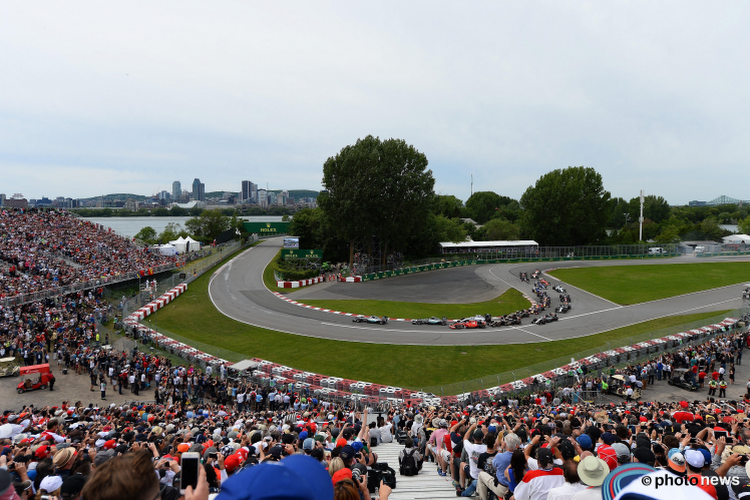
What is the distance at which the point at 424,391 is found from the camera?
2061 centimetres

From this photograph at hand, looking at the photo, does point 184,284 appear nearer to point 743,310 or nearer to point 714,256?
point 743,310

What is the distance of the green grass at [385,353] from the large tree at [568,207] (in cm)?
4979

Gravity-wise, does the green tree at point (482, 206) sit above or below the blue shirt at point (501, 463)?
above

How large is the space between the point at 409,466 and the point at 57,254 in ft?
154

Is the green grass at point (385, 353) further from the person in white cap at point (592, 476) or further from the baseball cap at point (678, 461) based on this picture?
the person in white cap at point (592, 476)

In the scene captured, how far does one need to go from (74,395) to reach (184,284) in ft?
85.4

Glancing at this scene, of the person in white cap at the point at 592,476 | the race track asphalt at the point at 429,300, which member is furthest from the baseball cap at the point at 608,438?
the race track asphalt at the point at 429,300

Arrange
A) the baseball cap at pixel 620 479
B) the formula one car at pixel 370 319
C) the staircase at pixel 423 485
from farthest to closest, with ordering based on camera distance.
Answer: the formula one car at pixel 370 319 → the staircase at pixel 423 485 → the baseball cap at pixel 620 479

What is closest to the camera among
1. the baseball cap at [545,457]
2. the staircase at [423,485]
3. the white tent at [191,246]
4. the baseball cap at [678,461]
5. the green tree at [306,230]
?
the baseball cap at [678,461]

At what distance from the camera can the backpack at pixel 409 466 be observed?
8352mm

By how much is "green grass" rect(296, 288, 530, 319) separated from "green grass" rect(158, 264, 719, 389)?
340 inches

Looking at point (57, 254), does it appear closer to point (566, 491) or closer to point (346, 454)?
point (346, 454)

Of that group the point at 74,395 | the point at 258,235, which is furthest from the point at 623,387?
the point at 258,235

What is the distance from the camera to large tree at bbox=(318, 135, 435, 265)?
50938 mm
